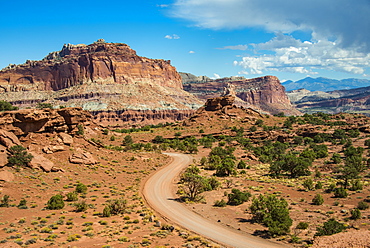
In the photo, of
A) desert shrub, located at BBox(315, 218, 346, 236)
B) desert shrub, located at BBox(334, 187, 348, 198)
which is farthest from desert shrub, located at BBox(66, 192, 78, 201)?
desert shrub, located at BBox(334, 187, 348, 198)

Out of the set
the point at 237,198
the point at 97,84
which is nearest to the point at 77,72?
the point at 97,84

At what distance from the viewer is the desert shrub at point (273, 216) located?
2259 centimetres

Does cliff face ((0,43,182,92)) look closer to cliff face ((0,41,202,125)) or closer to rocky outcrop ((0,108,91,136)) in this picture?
cliff face ((0,41,202,125))

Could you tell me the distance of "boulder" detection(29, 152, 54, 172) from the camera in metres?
35.8

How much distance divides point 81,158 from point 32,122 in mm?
8253

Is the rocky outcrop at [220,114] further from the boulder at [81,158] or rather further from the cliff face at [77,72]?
the cliff face at [77,72]

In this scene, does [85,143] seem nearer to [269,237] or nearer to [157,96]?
[269,237]

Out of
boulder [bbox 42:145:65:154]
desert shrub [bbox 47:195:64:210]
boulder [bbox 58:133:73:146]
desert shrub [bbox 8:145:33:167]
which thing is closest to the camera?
desert shrub [bbox 47:195:64:210]

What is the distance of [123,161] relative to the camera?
50.7 m

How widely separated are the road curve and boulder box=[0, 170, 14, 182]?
1429 cm

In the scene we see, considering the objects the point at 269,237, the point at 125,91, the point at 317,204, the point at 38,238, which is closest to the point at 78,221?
the point at 38,238

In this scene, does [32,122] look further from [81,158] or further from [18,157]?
[81,158]

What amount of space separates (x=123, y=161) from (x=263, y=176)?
76.3 feet

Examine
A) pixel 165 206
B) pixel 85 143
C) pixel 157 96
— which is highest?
pixel 157 96
